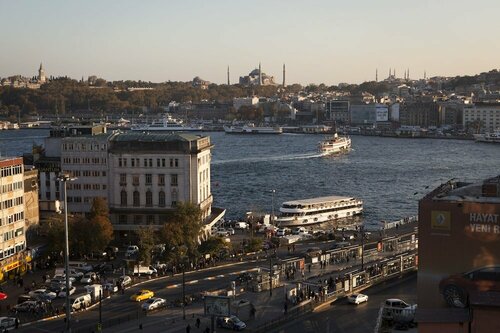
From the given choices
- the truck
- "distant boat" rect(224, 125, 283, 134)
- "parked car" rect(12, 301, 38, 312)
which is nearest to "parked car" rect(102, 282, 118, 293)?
the truck

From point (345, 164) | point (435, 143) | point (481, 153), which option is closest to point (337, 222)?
point (345, 164)

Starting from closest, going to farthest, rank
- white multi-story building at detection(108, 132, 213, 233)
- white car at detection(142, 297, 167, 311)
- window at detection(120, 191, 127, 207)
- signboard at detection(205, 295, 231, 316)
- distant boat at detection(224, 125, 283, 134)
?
1. signboard at detection(205, 295, 231, 316)
2. white car at detection(142, 297, 167, 311)
3. white multi-story building at detection(108, 132, 213, 233)
4. window at detection(120, 191, 127, 207)
5. distant boat at detection(224, 125, 283, 134)

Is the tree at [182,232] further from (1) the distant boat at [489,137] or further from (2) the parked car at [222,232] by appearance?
(1) the distant boat at [489,137]

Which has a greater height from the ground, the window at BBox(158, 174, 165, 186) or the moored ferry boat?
the window at BBox(158, 174, 165, 186)

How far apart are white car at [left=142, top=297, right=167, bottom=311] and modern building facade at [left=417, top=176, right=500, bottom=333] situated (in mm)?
2968

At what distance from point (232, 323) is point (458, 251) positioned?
2.29m

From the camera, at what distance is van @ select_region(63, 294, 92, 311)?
790 centimetres

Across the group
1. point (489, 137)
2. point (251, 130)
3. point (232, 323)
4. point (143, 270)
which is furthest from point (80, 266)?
point (251, 130)

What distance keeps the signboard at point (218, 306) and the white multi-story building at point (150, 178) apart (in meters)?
4.66

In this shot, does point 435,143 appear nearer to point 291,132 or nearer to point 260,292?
point 291,132

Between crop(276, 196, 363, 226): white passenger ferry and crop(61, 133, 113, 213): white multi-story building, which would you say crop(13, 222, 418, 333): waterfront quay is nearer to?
→ crop(61, 133, 113, 213): white multi-story building

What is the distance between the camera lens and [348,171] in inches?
983

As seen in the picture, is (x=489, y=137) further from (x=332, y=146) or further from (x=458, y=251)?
(x=458, y=251)

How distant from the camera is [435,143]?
38.8 metres
